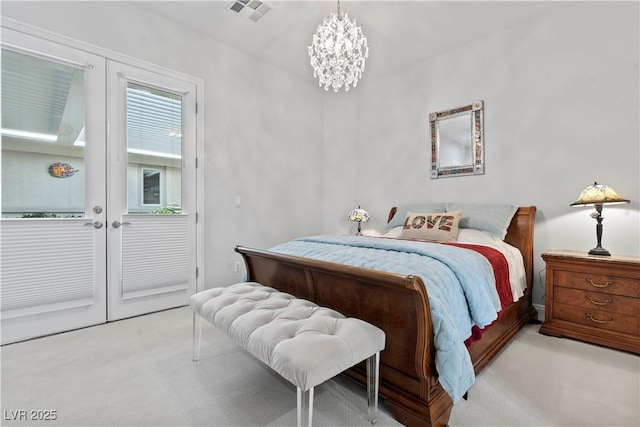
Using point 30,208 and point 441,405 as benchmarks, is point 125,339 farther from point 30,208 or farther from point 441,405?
point 441,405

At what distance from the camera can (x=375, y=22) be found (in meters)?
3.04

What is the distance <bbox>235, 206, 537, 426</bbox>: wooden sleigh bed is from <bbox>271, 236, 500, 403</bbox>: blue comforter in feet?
0.28

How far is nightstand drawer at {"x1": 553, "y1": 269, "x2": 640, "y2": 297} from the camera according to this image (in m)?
2.13

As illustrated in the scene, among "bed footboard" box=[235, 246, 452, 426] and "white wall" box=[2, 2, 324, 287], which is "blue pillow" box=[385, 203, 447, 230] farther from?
"bed footboard" box=[235, 246, 452, 426]

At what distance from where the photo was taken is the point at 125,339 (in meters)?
2.35

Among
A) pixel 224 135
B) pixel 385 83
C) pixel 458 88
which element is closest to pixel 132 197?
pixel 224 135

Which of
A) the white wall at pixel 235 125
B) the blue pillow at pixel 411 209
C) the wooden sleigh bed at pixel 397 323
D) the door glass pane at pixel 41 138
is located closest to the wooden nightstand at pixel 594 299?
the wooden sleigh bed at pixel 397 323

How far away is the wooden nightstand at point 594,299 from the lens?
213 centimetres

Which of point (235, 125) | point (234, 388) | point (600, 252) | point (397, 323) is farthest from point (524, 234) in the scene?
point (235, 125)

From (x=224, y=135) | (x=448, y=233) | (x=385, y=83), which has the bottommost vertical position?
(x=448, y=233)

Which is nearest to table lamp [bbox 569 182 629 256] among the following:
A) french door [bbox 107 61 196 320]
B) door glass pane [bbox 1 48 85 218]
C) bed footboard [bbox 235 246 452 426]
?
bed footboard [bbox 235 246 452 426]

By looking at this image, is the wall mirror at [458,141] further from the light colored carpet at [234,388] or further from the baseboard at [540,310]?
the light colored carpet at [234,388]

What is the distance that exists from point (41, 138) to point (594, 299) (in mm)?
4430

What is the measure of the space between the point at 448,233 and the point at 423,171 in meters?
1.20
